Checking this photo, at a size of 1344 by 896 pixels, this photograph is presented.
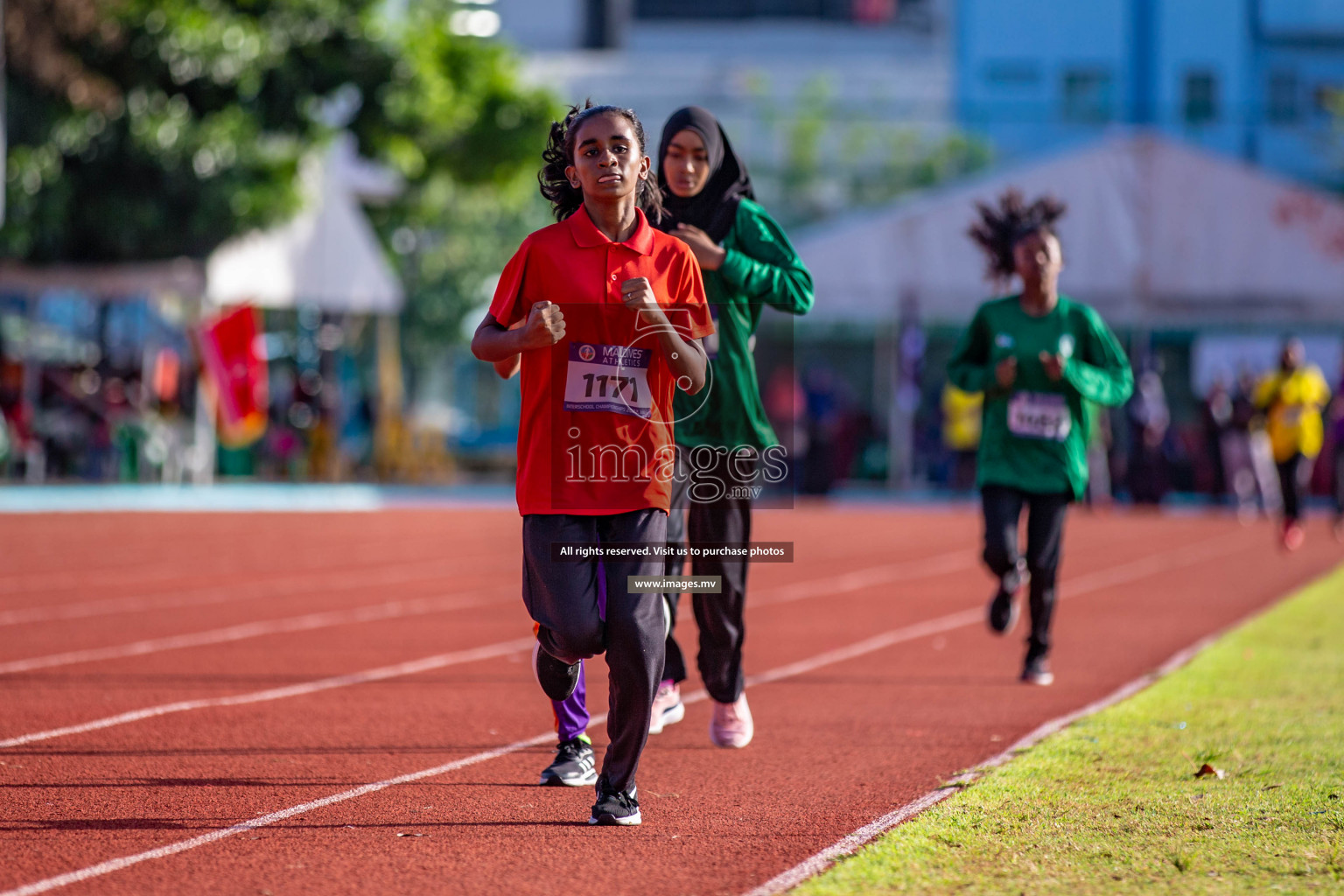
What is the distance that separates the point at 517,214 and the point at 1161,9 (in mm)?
20864

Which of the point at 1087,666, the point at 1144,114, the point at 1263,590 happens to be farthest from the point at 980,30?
the point at 1087,666

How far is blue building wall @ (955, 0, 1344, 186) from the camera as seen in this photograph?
5309 centimetres

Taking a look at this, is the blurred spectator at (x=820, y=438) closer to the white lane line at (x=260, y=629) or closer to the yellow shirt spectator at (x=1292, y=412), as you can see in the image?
the yellow shirt spectator at (x=1292, y=412)

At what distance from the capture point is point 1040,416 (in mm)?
8367

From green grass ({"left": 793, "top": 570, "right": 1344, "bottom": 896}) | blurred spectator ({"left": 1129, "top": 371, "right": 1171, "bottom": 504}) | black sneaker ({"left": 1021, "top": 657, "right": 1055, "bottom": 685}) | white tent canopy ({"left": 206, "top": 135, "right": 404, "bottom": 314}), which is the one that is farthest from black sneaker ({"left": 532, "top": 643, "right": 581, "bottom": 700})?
blurred spectator ({"left": 1129, "top": 371, "right": 1171, "bottom": 504})

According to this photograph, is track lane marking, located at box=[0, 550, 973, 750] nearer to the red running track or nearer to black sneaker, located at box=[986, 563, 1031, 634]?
the red running track

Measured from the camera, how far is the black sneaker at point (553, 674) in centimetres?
532

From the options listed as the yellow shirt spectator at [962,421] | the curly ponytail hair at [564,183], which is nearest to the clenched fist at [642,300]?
the curly ponytail hair at [564,183]

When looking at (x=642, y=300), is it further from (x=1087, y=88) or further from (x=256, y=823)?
(x=1087, y=88)

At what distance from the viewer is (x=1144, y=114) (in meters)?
48.5

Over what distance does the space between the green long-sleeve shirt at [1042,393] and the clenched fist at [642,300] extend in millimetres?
3711

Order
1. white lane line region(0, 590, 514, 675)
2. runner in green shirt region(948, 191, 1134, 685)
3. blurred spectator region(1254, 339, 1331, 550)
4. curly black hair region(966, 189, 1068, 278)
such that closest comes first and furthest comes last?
1. runner in green shirt region(948, 191, 1134, 685)
2. curly black hair region(966, 189, 1068, 278)
3. white lane line region(0, 590, 514, 675)
4. blurred spectator region(1254, 339, 1331, 550)

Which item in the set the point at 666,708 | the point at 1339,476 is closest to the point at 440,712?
the point at 666,708

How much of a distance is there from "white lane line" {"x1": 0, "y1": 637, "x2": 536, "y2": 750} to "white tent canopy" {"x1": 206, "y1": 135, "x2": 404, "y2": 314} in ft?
53.7
